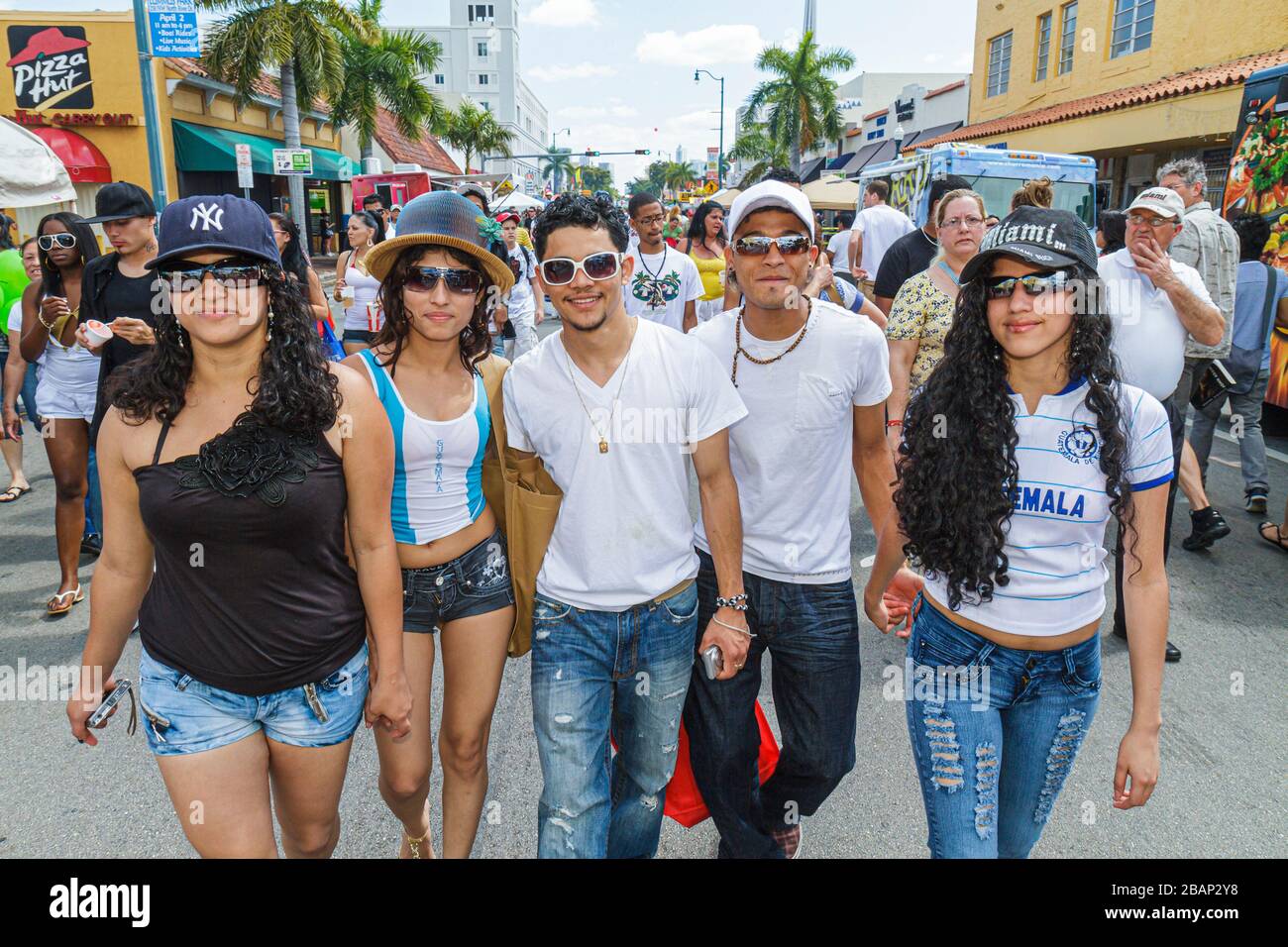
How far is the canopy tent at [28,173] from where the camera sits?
945 centimetres

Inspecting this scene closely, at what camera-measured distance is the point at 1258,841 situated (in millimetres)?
3012

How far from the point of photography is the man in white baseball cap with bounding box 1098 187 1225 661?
3.92 meters

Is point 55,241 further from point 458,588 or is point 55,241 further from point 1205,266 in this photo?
point 1205,266

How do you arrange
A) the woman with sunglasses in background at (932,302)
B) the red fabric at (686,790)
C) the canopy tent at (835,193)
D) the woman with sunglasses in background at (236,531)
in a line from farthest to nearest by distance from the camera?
1. the canopy tent at (835,193)
2. the woman with sunglasses in background at (932,302)
3. the red fabric at (686,790)
4. the woman with sunglasses in background at (236,531)

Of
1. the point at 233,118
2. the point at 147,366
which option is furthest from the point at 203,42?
the point at 147,366

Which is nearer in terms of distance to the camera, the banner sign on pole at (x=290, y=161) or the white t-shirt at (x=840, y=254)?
the white t-shirt at (x=840, y=254)

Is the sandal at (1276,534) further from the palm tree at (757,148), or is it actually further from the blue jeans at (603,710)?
the palm tree at (757,148)

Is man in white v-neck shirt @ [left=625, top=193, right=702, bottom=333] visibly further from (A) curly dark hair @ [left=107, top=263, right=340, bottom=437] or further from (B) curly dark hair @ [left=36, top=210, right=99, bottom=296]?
(A) curly dark hair @ [left=107, top=263, right=340, bottom=437]

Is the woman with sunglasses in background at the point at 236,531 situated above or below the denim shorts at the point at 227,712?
above

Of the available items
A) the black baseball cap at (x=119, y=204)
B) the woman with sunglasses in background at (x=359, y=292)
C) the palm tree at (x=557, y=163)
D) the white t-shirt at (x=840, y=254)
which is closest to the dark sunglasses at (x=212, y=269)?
the black baseball cap at (x=119, y=204)

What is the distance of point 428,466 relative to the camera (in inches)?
103

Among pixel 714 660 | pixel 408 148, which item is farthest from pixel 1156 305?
pixel 408 148

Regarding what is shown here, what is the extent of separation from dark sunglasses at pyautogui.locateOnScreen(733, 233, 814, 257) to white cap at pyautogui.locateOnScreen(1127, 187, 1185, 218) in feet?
6.92

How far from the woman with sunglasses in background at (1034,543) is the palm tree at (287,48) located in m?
26.6
